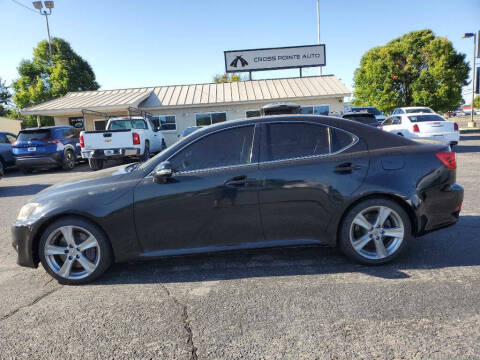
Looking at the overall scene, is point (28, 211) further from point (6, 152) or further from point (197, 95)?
point (197, 95)

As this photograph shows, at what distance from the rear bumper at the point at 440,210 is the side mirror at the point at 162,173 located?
2.63 meters

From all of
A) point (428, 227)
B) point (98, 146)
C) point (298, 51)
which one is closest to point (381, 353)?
point (428, 227)

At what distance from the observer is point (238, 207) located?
10.6 ft

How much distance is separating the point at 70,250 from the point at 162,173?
1253mm

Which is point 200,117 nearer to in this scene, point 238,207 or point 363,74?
point 363,74

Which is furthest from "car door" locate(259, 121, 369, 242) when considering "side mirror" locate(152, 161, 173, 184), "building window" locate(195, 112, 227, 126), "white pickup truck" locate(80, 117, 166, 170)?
"building window" locate(195, 112, 227, 126)

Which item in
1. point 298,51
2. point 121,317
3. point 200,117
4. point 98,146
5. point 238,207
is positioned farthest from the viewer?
point 298,51

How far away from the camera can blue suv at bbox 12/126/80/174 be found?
1222 centimetres

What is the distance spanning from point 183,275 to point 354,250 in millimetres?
1823

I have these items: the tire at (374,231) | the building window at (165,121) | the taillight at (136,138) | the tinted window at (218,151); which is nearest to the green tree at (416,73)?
the building window at (165,121)

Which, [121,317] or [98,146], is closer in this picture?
[121,317]

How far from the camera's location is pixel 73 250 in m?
3.27

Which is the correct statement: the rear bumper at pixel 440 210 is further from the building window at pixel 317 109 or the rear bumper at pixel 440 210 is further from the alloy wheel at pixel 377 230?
the building window at pixel 317 109

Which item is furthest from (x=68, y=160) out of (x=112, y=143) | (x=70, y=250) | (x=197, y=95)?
(x=197, y=95)
